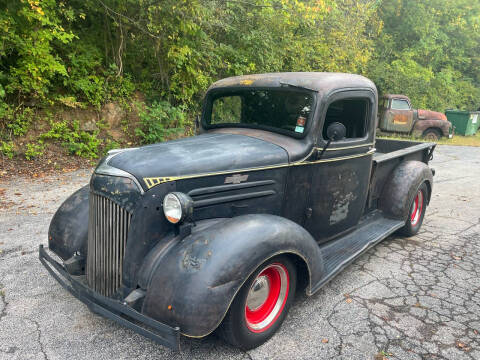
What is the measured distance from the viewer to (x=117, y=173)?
8.08 feet

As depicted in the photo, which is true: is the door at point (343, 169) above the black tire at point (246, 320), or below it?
above

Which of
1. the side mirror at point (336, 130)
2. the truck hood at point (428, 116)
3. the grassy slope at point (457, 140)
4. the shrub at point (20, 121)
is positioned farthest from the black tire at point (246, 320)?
the truck hood at point (428, 116)

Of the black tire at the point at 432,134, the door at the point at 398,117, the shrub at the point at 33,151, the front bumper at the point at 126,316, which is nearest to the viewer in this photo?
the front bumper at the point at 126,316

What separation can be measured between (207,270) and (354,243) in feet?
6.67

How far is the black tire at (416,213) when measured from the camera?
4516mm

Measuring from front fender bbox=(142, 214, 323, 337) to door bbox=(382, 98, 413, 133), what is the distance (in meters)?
13.7

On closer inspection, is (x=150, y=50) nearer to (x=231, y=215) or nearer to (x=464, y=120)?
(x=231, y=215)

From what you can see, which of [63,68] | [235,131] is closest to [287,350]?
[235,131]

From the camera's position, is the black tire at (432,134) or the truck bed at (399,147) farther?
the black tire at (432,134)

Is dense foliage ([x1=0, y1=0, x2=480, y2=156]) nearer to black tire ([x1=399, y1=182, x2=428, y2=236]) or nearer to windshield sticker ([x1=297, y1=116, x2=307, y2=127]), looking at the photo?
windshield sticker ([x1=297, y1=116, x2=307, y2=127])

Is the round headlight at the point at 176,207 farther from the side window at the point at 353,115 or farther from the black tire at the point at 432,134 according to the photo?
the black tire at the point at 432,134

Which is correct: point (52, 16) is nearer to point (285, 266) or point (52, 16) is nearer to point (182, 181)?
point (182, 181)

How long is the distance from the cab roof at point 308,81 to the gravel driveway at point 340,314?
185cm

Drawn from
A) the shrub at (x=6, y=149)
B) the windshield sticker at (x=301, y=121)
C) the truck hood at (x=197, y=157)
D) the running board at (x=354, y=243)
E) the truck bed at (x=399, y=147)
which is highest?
the windshield sticker at (x=301, y=121)
